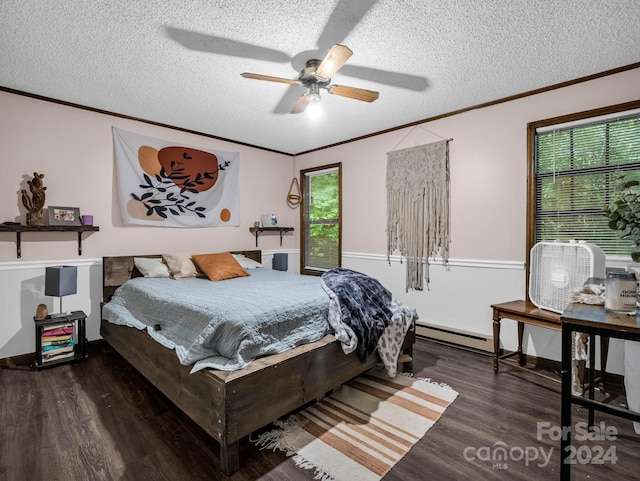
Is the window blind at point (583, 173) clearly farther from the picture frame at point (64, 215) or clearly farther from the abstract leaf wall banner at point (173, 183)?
the picture frame at point (64, 215)

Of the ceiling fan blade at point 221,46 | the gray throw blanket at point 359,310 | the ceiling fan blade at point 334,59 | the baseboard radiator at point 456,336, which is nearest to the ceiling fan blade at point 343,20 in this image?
the ceiling fan blade at point 334,59

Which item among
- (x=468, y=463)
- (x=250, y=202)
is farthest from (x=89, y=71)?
(x=468, y=463)

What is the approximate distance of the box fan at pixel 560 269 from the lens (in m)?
2.17

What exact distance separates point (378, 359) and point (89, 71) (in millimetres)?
3237

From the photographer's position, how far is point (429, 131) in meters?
3.61

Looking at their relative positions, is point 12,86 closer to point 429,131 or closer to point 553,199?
point 429,131

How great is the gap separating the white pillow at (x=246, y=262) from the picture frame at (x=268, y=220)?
0.70 meters

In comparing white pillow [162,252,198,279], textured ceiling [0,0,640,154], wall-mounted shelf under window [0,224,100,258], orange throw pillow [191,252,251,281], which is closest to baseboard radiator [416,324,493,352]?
orange throw pillow [191,252,251,281]

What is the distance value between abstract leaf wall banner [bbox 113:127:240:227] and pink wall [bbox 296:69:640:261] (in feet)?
7.14

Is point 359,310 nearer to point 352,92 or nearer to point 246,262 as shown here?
point 352,92

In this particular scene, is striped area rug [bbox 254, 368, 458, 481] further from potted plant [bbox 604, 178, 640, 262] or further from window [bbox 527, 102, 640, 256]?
window [bbox 527, 102, 640, 256]

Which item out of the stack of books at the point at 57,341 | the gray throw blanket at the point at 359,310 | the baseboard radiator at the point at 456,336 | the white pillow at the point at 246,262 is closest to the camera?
the gray throw blanket at the point at 359,310

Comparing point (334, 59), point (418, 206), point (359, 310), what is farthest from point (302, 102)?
point (418, 206)

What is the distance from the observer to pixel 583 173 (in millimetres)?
2678
